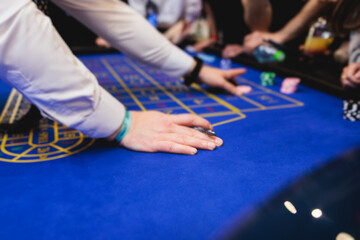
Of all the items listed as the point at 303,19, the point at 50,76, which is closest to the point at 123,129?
the point at 50,76

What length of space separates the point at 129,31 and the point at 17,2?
769mm

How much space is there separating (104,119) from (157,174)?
0.95 ft

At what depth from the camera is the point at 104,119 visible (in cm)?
91

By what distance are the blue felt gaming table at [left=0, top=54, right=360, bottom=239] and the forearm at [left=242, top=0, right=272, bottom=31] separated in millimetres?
1935

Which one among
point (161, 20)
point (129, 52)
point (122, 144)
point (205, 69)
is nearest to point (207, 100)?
point (205, 69)

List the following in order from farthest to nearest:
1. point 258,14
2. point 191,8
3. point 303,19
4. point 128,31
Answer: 1. point 191,8
2. point 258,14
3. point 303,19
4. point 128,31

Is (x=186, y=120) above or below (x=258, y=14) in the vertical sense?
below

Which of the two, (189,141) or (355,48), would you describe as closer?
(189,141)

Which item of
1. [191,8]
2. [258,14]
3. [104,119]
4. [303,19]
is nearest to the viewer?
[104,119]

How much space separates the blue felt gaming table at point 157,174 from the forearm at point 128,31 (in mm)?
346

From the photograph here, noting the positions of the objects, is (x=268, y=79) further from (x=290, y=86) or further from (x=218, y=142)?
(x=218, y=142)

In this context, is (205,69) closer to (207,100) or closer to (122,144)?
(207,100)

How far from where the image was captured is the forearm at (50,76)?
0.73m

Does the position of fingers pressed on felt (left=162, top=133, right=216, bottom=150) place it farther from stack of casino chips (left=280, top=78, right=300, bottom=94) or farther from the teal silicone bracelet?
stack of casino chips (left=280, top=78, right=300, bottom=94)
